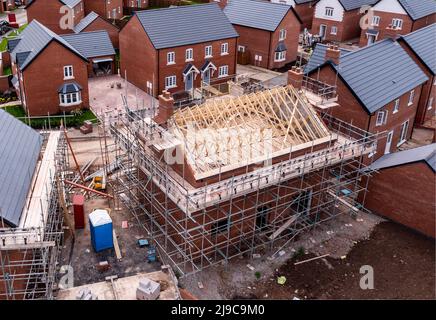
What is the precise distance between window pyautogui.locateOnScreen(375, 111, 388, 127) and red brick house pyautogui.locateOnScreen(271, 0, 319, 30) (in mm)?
37834

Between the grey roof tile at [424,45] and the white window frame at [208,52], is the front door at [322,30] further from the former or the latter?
the white window frame at [208,52]

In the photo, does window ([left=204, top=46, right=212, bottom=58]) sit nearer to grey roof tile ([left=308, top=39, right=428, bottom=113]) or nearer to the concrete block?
grey roof tile ([left=308, top=39, right=428, bottom=113])

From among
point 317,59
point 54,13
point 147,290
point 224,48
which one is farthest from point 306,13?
point 147,290

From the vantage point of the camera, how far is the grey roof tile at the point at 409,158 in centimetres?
2637

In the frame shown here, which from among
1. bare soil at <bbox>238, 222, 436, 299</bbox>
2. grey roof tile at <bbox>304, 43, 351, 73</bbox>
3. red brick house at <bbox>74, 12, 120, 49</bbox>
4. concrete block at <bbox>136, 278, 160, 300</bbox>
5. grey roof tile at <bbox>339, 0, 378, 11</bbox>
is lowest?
bare soil at <bbox>238, 222, 436, 299</bbox>

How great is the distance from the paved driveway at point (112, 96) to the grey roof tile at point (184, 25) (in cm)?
507

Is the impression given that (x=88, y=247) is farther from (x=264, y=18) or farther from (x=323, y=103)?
(x=264, y=18)

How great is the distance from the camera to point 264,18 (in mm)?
51781

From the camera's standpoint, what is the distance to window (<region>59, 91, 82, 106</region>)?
39572 millimetres

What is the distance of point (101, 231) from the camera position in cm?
2411

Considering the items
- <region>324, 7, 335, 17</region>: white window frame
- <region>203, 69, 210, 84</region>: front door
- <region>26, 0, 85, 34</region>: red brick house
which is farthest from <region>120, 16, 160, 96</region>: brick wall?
<region>324, 7, 335, 17</region>: white window frame

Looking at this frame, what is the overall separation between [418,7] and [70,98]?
43.6 meters

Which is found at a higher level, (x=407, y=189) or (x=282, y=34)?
(x=282, y=34)

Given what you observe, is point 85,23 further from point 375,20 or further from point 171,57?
point 375,20
